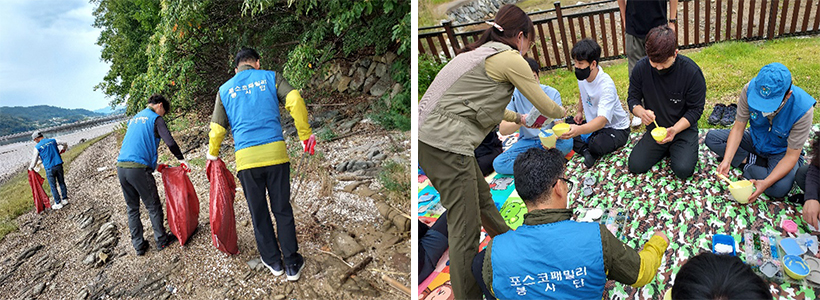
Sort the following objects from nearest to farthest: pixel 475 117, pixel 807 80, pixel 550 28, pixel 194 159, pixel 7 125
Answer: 1. pixel 475 117
2. pixel 807 80
3. pixel 7 125
4. pixel 194 159
5. pixel 550 28

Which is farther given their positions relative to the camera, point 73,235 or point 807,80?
point 73,235

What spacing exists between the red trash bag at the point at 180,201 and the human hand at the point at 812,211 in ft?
11.7

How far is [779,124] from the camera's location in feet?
7.65

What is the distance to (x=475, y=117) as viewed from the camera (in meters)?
1.82

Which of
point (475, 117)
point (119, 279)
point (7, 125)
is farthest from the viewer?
point (7, 125)

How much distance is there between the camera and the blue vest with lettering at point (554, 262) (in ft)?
4.65

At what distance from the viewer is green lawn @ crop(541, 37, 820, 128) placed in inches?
107

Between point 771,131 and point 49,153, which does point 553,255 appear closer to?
point 771,131

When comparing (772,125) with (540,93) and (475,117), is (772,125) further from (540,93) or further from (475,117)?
(475,117)

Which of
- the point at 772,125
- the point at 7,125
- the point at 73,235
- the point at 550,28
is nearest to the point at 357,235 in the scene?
the point at 73,235

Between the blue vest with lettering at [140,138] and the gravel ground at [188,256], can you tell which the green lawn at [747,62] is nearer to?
the gravel ground at [188,256]

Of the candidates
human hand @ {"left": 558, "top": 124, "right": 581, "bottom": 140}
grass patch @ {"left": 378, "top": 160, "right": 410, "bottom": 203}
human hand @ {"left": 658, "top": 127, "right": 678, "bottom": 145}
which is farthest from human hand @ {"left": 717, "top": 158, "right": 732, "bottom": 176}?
grass patch @ {"left": 378, "top": 160, "right": 410, "bottom": 203}

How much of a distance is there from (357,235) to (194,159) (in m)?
2.05

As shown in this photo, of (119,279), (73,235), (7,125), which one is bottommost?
(119,279)
